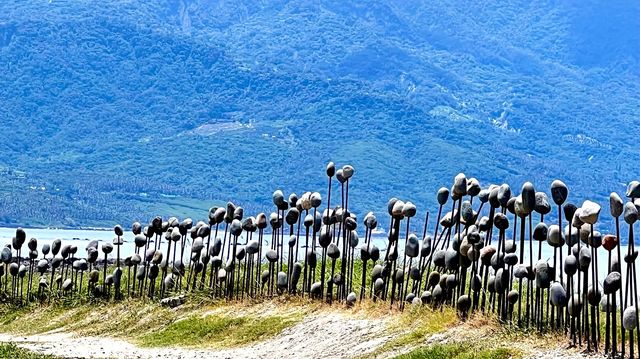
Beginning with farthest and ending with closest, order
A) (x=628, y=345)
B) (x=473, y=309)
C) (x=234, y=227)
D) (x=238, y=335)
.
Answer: (x=234, y=227) < (x=238, y=335) < (x=473, y=309) < (x=628, y=345)

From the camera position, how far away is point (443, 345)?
1817cm

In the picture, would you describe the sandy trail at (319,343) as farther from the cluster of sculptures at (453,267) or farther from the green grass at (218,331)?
the cluster of sculptures at (453,267)

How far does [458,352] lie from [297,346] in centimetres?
402

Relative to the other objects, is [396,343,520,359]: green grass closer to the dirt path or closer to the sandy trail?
the sandy trail

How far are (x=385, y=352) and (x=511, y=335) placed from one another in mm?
1791

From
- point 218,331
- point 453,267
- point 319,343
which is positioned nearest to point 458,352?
point 453,267

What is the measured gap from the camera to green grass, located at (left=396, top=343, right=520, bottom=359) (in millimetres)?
17203

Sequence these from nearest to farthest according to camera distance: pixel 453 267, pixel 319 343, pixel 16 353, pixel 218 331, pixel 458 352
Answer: pixel 458 352, pixel 16 353, pixel 319 343, pixel 453 267, pixel 218 331

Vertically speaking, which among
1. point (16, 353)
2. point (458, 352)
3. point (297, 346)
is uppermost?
point (458, 352)

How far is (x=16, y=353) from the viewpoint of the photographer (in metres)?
19.8

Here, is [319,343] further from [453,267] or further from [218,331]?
[218,331]

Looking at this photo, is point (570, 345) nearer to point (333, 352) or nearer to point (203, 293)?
point (333, 352)

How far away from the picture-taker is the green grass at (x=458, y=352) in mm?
17203

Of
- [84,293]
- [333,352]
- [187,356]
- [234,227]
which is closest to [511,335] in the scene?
[333,352]
